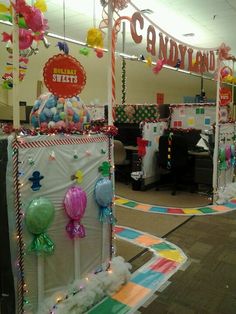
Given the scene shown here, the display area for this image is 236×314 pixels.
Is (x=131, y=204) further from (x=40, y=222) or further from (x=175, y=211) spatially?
(x=40, y=222)

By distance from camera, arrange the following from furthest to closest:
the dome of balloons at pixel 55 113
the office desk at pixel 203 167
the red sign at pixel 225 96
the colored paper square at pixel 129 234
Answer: the office desk at pixel 203 167 → the red sign at pixel 225 96 → the colored paper square at pixel 129 234 → the dome of balloons at pixel 55 113

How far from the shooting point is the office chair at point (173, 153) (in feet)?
15.6

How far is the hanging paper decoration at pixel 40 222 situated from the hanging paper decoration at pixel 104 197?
43cm

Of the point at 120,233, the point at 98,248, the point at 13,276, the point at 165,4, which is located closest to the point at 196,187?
the point at 120,233

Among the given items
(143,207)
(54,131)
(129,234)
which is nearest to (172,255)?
(129,234)

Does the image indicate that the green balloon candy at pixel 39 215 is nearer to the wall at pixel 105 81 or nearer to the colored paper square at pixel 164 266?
the colored paper square at pixel 164 266

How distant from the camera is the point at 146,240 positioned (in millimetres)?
3152

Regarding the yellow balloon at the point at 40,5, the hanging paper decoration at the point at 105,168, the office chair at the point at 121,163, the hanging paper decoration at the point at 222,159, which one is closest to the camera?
the yellow balloon at the point at 40,5

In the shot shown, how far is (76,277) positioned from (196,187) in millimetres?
3619

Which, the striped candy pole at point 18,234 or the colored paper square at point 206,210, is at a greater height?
the striped candy pole at point 18,234

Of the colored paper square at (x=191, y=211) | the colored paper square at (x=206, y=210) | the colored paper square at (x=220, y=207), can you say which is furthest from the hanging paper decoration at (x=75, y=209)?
the colored paper square at (x=220, y=207)

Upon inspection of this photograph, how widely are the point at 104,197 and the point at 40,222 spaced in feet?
1.86

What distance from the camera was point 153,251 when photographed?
9.55 feet

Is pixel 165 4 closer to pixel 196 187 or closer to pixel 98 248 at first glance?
pixel 196 187
